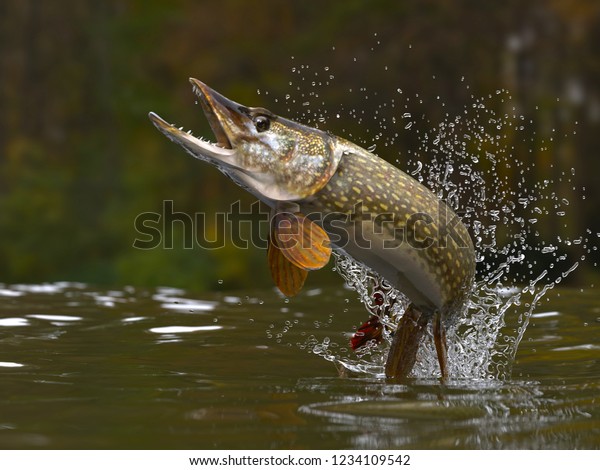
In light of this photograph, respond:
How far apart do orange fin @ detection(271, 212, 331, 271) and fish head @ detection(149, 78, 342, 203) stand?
5.2 inches

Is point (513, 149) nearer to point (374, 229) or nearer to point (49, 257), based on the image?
point (49, 257)

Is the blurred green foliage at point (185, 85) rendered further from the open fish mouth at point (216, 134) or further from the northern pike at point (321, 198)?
the open fish mouth at point (216, 134)

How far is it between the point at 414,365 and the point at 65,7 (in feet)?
50.0

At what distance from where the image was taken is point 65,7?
60.2 feet

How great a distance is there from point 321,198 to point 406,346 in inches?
37.4

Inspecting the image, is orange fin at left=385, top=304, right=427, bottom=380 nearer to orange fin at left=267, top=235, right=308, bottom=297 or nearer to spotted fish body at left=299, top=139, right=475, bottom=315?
spotted fish body at left=299, top=139, right=475, bottom=315

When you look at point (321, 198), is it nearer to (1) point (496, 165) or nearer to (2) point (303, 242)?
(2) point (303, 242)

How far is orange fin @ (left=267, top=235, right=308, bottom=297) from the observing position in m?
4.53

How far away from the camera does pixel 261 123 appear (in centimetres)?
452

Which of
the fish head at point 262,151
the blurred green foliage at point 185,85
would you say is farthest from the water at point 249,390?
the blurred green foliage at point 185,85

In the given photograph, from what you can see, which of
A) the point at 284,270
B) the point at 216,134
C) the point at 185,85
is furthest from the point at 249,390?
the point at 185,85

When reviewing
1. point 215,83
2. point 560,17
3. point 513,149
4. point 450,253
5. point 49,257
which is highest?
point 560,17

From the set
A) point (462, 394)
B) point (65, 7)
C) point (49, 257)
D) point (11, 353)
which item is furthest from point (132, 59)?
point (462, 394)

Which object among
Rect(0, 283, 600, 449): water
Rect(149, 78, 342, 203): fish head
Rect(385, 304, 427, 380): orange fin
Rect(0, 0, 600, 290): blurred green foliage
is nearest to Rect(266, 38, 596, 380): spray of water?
Rect(0, 0, 600, 290): blurred green foliage
